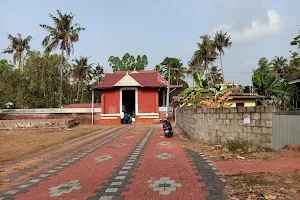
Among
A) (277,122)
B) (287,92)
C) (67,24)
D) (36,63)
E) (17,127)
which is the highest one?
(67,24)

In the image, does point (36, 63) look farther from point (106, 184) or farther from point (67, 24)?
point (106, 184)

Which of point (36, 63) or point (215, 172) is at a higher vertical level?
point (36, 63)

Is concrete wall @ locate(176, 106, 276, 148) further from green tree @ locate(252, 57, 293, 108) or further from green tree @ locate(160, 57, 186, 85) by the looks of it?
green tree @ locate(160, 57, 186, 85)

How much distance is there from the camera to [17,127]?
22719 mm

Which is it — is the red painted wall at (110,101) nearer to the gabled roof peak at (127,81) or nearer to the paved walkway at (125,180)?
the gabled roof peak at (127,81)

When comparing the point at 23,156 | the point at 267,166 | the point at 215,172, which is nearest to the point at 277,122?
the point at 267,166

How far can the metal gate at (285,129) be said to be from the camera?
25.8 ft

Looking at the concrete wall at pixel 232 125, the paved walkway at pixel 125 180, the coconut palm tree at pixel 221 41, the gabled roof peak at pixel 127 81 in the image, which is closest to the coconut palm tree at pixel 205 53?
the coconut palm tree at pixel 221 41

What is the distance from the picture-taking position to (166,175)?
626 centimetres

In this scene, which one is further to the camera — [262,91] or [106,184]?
[262,91]

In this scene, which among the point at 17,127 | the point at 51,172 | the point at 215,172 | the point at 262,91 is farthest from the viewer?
the point at 262,91

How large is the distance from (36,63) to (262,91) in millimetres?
25923

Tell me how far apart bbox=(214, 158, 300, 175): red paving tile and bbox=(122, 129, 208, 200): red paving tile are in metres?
0.83

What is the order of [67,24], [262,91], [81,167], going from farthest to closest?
[67,24] < [262,91] < [81,167]
